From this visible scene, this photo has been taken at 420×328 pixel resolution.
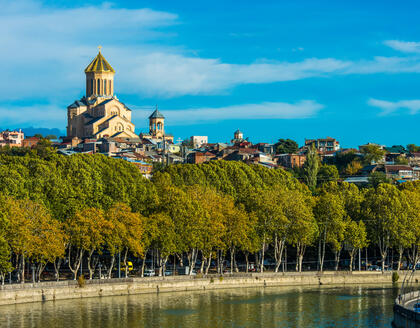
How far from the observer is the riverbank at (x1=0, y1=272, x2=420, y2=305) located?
5728 cm

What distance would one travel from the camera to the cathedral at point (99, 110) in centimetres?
18088

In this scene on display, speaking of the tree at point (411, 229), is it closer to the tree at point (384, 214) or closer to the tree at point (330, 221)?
the tree at point (384, 214)

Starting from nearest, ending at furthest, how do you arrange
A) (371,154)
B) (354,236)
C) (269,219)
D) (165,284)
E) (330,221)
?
(165,284)
(269,219)
(354,236)
(330,221)
(371,154)

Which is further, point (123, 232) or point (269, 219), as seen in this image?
point (269, 219)

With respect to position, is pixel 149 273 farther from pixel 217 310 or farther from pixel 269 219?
pixel 217 310

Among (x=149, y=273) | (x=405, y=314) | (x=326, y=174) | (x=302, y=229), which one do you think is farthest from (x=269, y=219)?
(x=326, y=174)

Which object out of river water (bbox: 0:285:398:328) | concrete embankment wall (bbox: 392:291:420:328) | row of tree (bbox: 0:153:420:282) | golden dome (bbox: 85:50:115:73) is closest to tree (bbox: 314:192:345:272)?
row of tree (bbox: 0:153:420:282)

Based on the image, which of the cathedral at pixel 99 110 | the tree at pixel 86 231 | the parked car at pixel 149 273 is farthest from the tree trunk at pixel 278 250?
the cathedral at pixel 99 110

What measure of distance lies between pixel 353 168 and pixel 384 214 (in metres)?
70.7

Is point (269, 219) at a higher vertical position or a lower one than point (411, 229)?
higher

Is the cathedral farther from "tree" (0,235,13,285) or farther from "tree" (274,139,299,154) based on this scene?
"tree" (0,235,13,285)

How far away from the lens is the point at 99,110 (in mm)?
183375

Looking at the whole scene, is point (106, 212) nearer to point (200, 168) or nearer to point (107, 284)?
point (107, 284)

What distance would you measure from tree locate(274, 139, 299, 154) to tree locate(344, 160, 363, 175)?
27.4 metres
